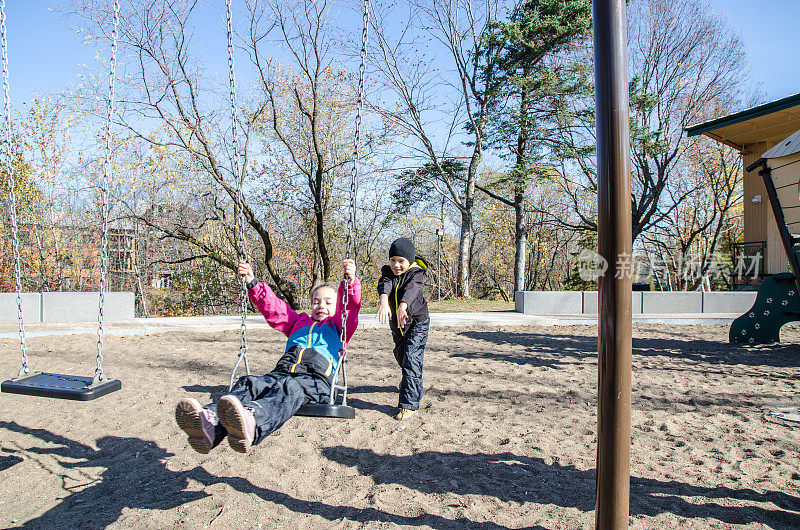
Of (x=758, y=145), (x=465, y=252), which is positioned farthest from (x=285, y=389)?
(x=758, y=145)

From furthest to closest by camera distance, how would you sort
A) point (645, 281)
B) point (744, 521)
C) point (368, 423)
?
point (645, 281)
point (368, 423)
point (744, 521)

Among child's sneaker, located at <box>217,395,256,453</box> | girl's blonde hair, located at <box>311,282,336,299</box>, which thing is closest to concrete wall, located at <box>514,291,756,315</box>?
girl's blonde hair, located at <box>311,282,336,299</box>

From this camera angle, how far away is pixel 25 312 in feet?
33.6

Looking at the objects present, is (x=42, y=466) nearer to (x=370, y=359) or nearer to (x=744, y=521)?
(x=370, y=359)

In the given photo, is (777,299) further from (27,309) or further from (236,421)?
(27,309)

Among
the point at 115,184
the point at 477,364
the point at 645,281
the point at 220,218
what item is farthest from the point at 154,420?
the point at 645,281

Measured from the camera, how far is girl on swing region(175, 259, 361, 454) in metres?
2.53

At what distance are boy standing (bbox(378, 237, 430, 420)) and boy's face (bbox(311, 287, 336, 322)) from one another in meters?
0.54

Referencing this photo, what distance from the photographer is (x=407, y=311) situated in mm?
4266

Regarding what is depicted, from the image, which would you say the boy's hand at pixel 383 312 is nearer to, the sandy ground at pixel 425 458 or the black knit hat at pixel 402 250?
the black knit hat at pixel 402 250

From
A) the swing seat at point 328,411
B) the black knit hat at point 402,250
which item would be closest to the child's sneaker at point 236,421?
the swing seat at point 328,411

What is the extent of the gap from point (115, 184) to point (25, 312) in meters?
7.54

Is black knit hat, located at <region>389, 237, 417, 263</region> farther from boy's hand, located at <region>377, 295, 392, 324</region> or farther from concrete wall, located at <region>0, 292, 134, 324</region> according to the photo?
concrete wall, located at <region>0, 292, 134, 324</region>

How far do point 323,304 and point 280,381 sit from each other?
32.8 inches
